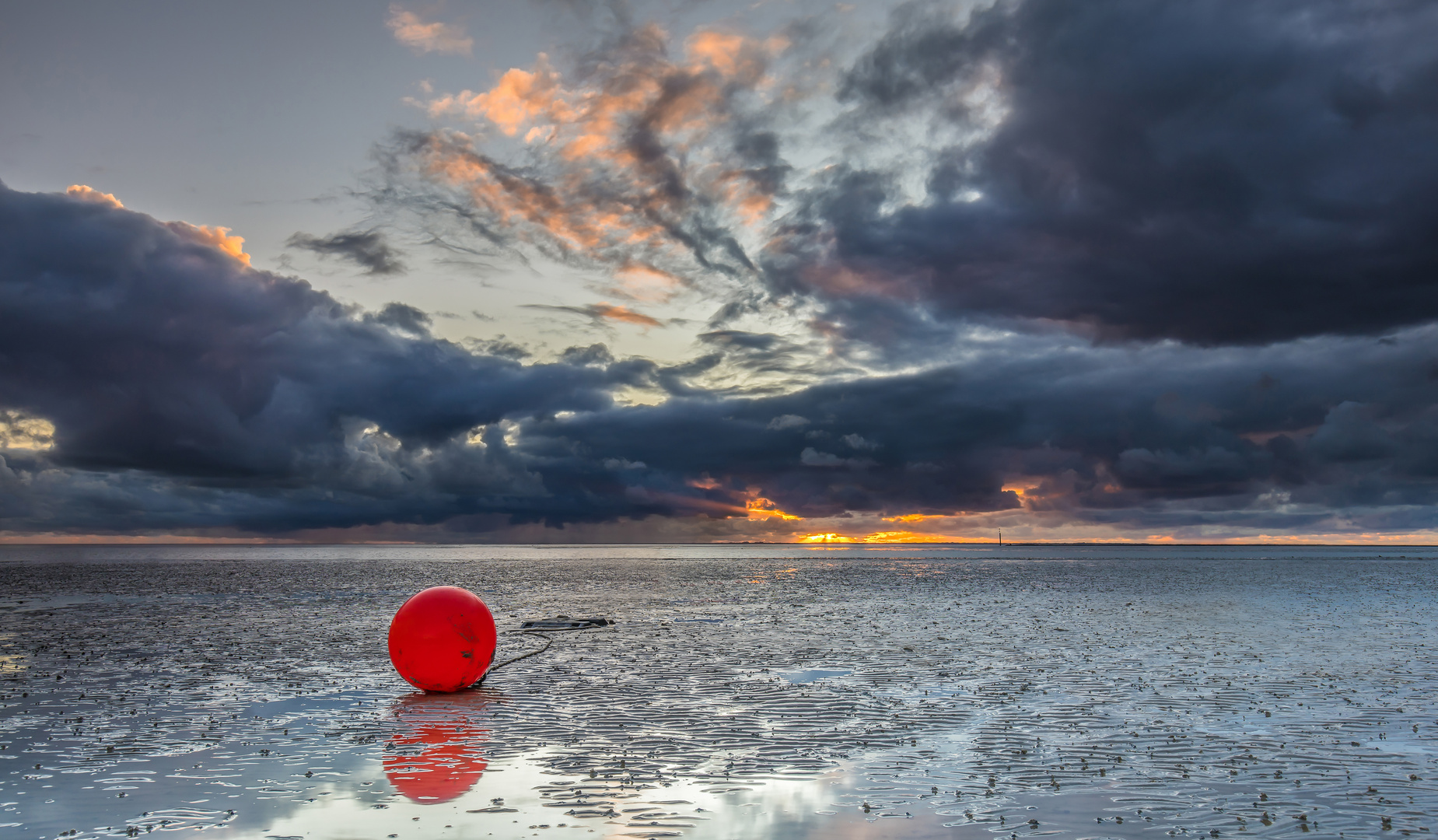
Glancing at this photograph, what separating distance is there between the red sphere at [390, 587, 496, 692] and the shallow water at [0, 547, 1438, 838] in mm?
436

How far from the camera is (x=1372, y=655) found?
77.6ft

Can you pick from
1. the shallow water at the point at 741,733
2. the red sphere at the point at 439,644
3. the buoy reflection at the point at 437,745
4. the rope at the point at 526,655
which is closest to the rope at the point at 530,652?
the rope at the point at 526,655

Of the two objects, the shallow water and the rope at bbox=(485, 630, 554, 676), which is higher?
the shallow water

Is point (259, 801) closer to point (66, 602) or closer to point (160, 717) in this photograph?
point (160, 717)

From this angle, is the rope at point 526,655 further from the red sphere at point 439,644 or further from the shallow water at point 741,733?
the red sphere at point 439,644

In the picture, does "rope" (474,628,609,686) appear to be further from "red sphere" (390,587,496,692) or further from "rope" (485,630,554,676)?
"red sphere" (390,587,496,692)

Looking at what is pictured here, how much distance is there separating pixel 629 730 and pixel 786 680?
598 centimetres

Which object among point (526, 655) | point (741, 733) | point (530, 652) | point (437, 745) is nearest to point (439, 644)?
point (437, 745)

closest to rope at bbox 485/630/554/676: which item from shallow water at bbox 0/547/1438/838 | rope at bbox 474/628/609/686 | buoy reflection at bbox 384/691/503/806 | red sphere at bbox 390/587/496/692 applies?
rope at bbox 474/628/609/686

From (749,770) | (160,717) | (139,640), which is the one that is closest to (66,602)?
(139,640)

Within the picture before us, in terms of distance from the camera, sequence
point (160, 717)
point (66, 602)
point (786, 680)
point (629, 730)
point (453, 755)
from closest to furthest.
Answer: point (453, 755), point (629, 730), point (160, 717), point (786, 680), point (66, 602)

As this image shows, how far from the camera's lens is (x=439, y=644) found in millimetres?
17500

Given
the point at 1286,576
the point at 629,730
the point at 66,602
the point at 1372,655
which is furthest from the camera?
the point at 1286,576

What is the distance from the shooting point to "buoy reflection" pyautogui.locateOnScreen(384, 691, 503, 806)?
36.7 ft
